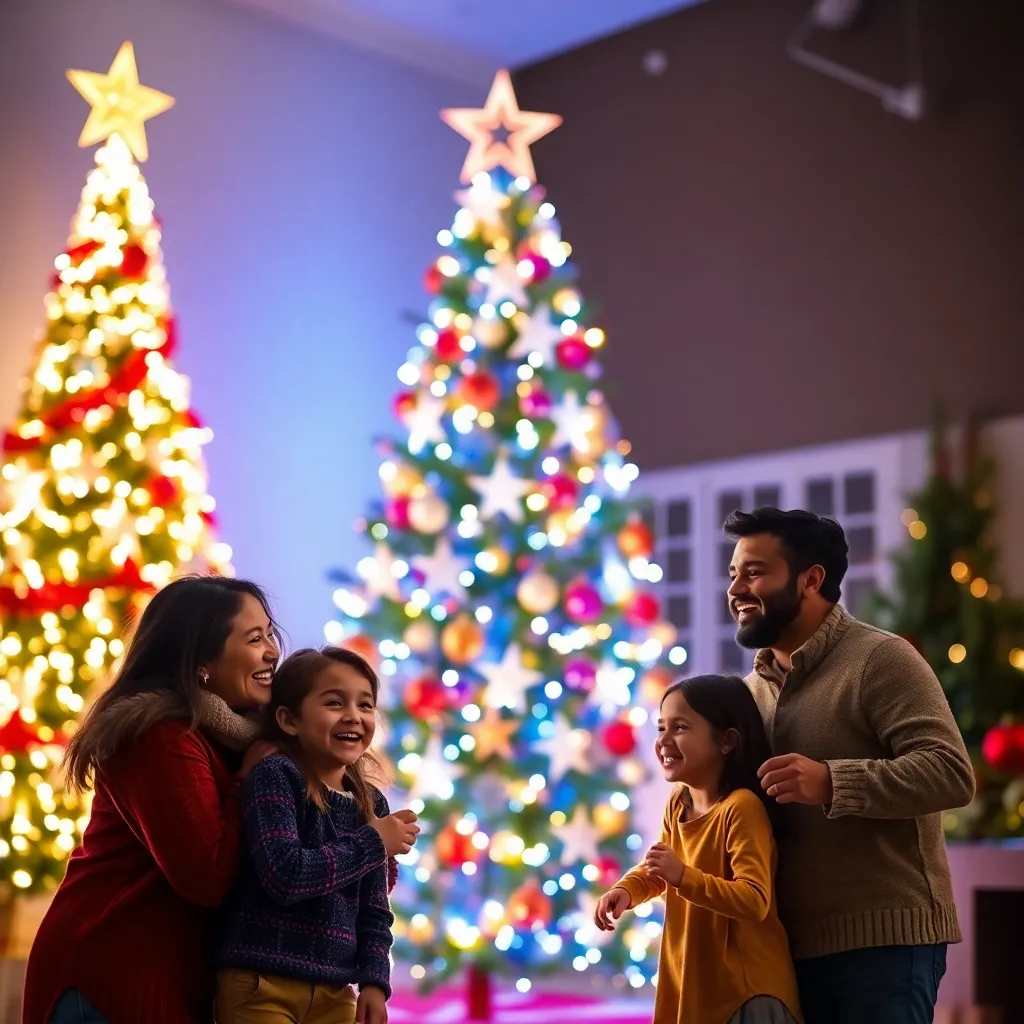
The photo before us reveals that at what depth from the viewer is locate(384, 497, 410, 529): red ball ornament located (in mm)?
5797

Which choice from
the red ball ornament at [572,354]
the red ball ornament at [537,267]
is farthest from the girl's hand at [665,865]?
the red ball ornament at [537,267]

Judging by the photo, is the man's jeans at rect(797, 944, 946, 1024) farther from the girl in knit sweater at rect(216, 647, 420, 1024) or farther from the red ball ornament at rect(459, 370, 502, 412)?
the red ball ornament at rect(459, 370, 502, 412)

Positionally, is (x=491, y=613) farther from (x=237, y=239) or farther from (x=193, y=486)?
(x=237, y=239)

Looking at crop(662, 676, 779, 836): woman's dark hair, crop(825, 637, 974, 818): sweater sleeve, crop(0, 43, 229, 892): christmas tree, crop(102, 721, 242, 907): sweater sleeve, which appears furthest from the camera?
crop(0, 43, 229, 892): christmas tree

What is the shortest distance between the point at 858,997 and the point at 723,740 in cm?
46

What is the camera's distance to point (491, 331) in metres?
5.83

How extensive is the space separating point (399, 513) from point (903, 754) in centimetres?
357

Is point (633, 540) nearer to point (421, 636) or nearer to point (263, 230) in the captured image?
point (421, 636)

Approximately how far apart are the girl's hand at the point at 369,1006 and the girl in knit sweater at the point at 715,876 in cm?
39

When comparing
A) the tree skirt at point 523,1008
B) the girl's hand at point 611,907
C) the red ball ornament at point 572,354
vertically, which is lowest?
the tree skirt at point 523,1008

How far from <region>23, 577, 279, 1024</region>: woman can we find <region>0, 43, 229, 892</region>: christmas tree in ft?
9.80

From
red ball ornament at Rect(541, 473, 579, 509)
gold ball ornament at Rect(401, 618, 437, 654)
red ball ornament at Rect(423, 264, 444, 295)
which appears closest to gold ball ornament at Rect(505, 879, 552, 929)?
gold ball ornament at Rect(401, 618, 437, 654)

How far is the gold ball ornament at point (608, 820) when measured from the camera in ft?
18.5

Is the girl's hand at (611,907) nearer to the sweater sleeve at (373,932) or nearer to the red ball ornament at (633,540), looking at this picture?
the sweater sleeve at (373,932)
